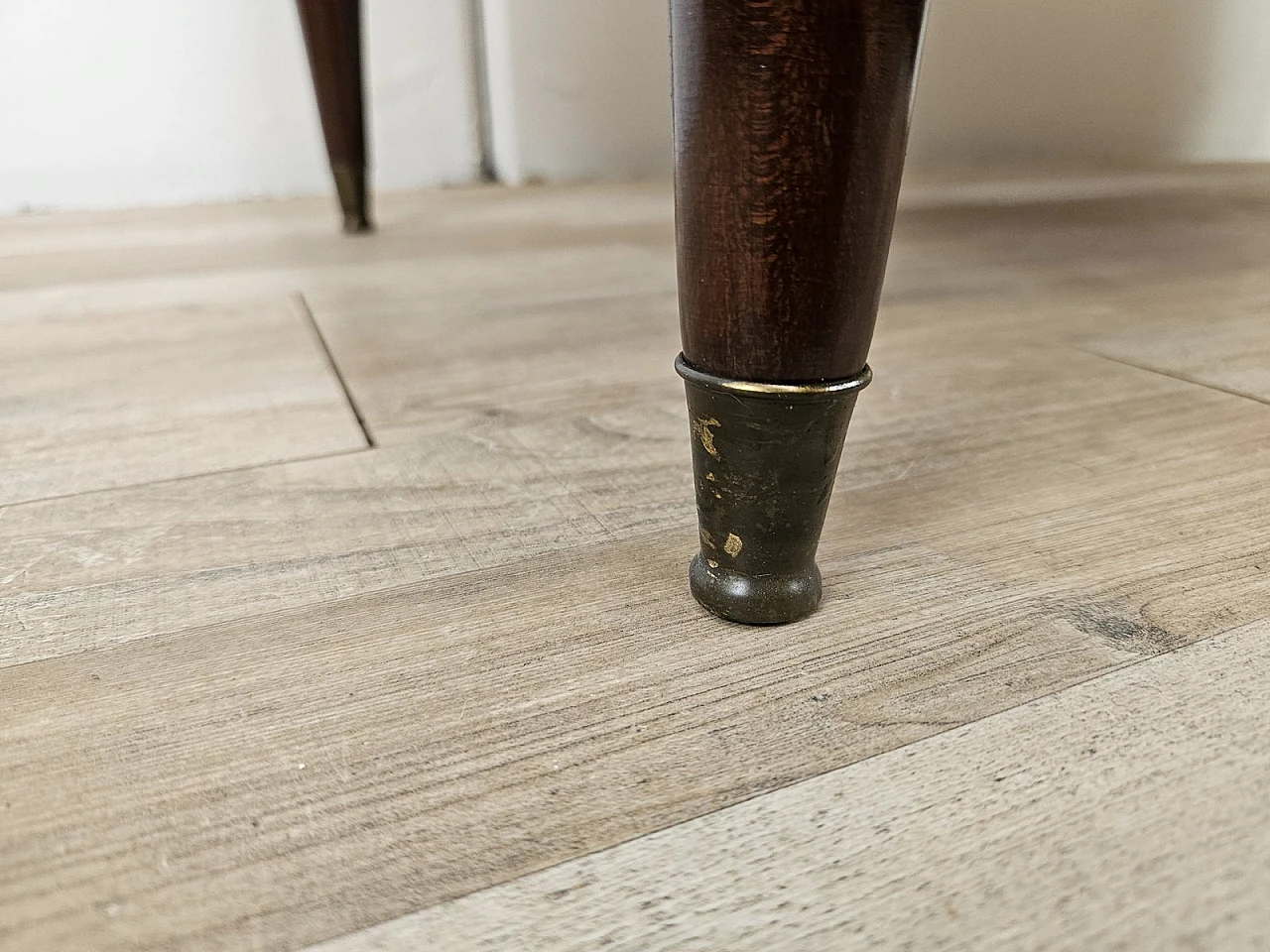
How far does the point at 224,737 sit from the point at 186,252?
81 centimetres

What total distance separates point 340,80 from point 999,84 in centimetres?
110

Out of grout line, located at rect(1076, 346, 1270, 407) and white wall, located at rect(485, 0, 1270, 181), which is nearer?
grout line, located at rect(1076, 346, 1270, 407)

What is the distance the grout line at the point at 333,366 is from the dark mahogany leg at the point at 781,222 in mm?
233

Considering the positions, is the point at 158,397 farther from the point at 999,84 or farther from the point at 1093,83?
the point at 1093,83

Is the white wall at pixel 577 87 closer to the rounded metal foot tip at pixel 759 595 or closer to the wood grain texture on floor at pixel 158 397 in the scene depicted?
the wood grain texture on floor at pixel 158 397

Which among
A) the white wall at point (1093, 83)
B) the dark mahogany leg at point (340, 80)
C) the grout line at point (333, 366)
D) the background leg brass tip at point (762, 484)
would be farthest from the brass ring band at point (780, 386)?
the white wall at point (1093, 83)

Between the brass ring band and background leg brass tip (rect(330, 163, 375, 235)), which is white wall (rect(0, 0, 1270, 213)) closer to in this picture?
background leg brass tip (rect(330, 163, 375, 235))

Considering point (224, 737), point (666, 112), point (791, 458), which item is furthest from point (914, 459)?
point (666, 112)

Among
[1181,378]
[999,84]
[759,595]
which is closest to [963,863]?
[759,595]

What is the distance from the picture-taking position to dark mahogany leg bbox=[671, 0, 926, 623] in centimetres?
21

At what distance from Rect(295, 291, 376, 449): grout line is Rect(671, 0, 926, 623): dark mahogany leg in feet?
0.76

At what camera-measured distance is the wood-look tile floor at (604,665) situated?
0.20m

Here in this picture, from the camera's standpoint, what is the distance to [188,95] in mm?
1271

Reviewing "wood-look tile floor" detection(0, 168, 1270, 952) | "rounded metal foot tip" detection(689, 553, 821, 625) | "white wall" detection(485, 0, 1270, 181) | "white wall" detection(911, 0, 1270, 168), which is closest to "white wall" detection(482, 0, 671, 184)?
"white wall" detection(485, 0, 1270, 181)
